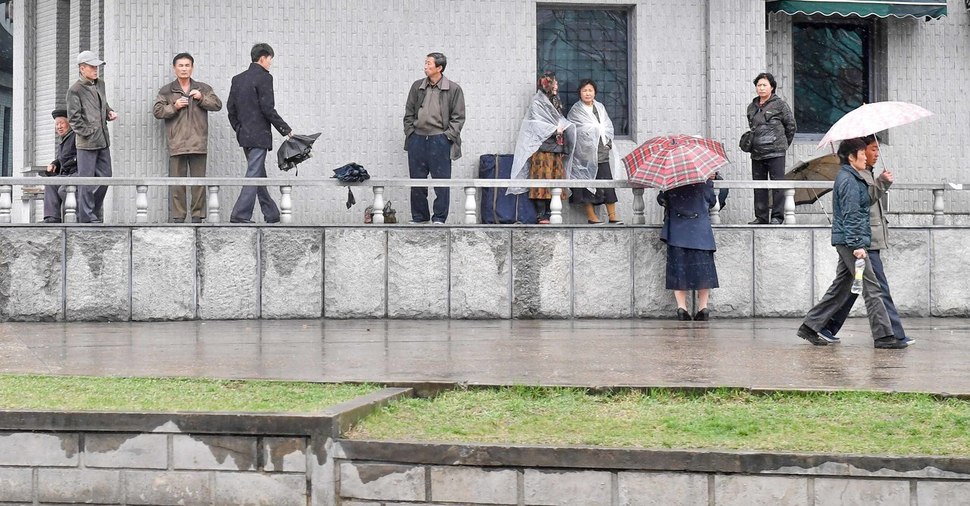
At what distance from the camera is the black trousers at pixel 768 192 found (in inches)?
601

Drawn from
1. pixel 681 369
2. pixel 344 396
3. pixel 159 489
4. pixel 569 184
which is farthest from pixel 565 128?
pixel 159 489

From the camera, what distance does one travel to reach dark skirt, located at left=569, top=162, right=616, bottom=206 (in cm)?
1555

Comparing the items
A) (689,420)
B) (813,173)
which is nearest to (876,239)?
(689,420)

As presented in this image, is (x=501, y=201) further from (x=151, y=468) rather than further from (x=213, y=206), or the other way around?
(x=151, y=468)

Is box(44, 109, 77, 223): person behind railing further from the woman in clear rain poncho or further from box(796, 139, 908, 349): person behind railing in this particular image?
box(796, 139, 908, 349): person behind railing

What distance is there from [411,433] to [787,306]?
869cm

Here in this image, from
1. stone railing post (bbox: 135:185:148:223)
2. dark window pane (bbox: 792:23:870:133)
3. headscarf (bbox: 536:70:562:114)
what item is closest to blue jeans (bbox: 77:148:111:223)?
stone railing post (bbox: 135:185:148:223)

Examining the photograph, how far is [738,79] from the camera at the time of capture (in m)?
16.6

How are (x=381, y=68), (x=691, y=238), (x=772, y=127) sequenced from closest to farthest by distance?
(x=691, y=238) < (x=772, y=127) < (x=381, y=68)

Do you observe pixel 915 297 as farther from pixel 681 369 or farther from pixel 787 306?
pixel 681 369

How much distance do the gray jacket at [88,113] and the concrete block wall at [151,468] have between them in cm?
808

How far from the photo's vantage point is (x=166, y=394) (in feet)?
25.3

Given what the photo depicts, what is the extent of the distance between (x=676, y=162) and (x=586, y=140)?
233 centimetres

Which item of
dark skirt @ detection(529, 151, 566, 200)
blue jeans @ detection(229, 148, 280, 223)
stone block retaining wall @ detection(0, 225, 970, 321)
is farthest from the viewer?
dark skirt @ detection(529, 151, 566, 200)
